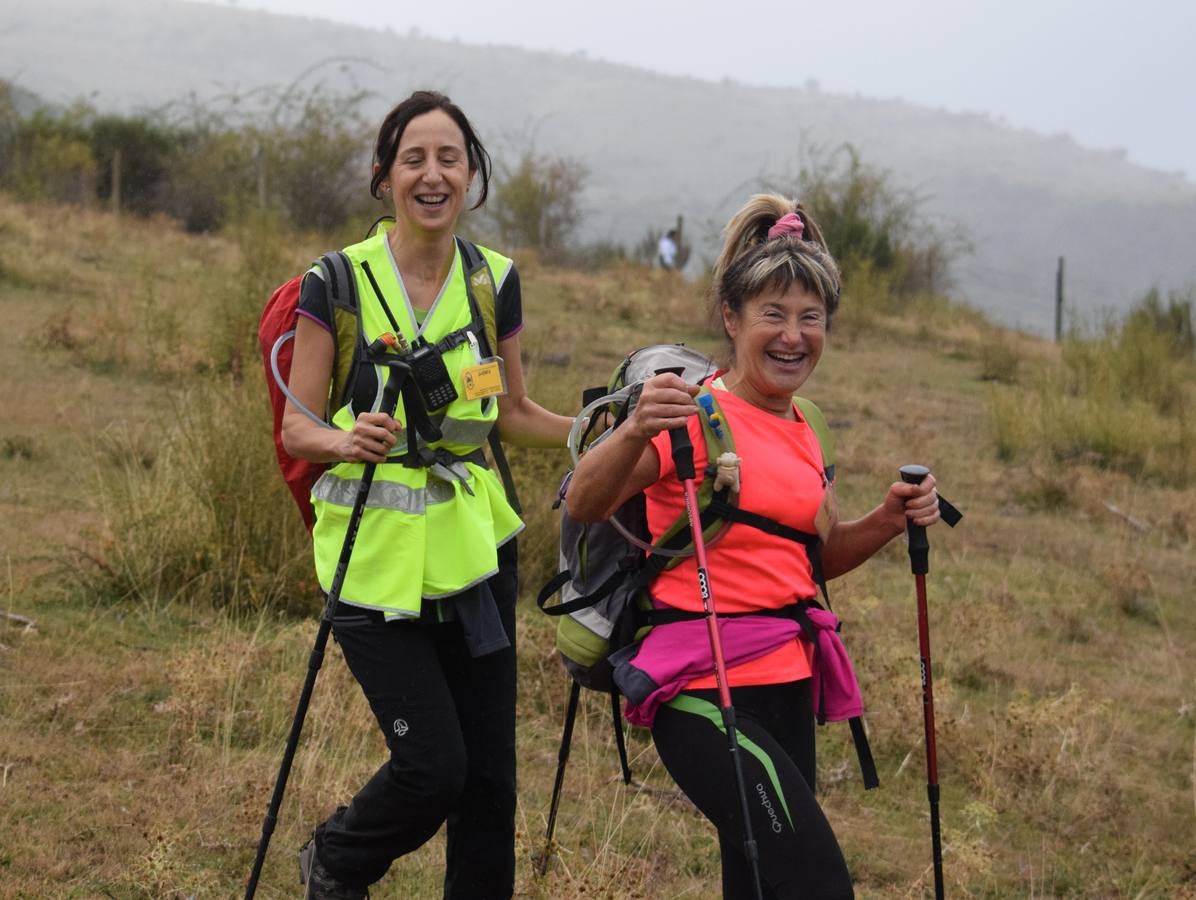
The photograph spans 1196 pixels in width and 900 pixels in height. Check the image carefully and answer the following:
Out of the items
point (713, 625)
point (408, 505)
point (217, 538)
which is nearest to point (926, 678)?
point (713, 625)

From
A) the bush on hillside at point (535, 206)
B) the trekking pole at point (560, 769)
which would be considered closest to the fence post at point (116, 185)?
the bush on hillside at point (535, 206)

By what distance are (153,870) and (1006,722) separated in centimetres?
367

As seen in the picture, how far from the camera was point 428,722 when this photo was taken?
3.52 meters

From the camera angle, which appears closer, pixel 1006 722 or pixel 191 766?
pixel 191 766

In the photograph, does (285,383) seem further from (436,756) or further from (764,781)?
(764,781)

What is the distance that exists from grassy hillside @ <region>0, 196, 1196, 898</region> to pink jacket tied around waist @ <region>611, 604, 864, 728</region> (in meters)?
0.83

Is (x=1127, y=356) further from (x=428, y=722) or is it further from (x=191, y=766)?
(x=428, y=722)

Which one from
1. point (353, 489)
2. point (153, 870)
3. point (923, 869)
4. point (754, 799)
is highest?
point (353, 489)

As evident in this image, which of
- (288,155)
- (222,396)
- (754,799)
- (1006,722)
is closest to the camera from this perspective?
(754,799)

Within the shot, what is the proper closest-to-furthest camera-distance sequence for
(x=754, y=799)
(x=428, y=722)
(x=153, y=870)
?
(x=754, y=799) < (x=428, y=722) < (x=153, y=870)

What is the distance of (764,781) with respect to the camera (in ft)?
10.7

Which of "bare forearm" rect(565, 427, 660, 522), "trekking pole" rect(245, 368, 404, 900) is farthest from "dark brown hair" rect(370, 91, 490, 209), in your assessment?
"bare forearm" rect(565, 427, 660, 522)

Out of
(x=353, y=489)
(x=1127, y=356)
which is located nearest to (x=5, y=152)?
(x=1127, y=356)

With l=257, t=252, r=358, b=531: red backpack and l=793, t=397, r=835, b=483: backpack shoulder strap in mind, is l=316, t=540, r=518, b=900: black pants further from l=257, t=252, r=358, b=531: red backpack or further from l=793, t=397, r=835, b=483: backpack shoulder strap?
l=793, t=397, r=835, b=483: backpack shoulder strap
